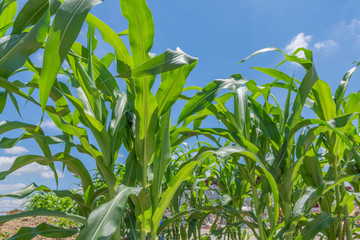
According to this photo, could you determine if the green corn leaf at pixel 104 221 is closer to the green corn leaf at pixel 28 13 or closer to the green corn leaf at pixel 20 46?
the green corn leaf at pixel 20 46

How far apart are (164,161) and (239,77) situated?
367 mm

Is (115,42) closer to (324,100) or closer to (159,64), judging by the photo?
(159,64)

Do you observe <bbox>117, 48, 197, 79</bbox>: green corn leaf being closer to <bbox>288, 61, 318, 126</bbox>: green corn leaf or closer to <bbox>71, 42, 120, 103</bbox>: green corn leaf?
<bbox>71, 42, 120, 103</bbox>: green corn leaf

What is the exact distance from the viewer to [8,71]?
20.4 inches

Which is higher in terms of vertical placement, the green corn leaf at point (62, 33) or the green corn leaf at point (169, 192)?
the green corn leaf at point (62, 33)

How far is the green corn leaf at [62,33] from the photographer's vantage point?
0.44 m

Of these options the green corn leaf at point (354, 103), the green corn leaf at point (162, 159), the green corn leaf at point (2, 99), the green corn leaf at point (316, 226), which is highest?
the green corn leaf at point (354, 103)

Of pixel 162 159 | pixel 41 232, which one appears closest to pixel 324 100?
pixel 162 159

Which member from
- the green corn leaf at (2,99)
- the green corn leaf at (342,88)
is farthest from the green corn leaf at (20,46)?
the green corn leaf at (342,88)

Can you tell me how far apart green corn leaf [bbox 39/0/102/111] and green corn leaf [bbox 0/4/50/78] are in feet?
0.15

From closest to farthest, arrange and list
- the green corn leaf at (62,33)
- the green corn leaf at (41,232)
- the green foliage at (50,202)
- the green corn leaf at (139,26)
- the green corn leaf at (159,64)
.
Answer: the green corn leaf at (62,33)
the green corn leaf at (159,64)
the green corn leaf at (139,26)
the green corn leaf at (41,232)
the green foliage at (50,202)

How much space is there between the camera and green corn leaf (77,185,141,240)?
515 mm

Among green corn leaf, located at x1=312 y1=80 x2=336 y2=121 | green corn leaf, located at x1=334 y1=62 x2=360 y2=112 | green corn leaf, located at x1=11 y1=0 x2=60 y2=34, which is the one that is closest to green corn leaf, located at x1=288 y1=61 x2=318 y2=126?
green corn leaf, located at x1=312 y1=80 x2=336 y2=121

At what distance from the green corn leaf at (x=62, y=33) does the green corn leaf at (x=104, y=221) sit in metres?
0.23
